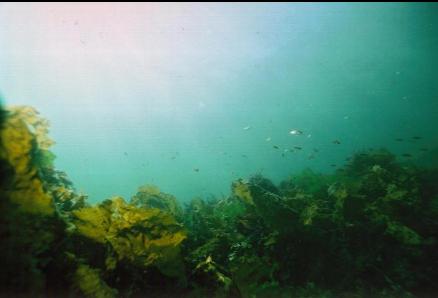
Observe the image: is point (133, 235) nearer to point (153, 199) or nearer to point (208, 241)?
point (208, 241)

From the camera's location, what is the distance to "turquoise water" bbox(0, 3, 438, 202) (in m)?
35.6

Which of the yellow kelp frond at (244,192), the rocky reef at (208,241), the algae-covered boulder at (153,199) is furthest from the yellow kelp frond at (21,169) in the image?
the algae-covered boulder at (153,199)

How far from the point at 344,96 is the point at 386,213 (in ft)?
329

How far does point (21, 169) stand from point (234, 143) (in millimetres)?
131035

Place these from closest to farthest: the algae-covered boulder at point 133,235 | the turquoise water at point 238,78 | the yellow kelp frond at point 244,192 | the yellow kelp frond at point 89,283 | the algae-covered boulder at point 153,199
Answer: the yellow kelp frond at point 89,283 → the algae-covered boulder at point 133,235 → the yellow kelp frond at point 244,192 → the algae-covered boulder at point 153,199 → the turquoise water at point 238,78

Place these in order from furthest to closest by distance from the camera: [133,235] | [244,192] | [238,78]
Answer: [238,78], [244,192], [133,235]

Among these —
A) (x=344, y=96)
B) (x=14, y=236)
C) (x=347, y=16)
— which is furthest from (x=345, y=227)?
(x=344, y=96)

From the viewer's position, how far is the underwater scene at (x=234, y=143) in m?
2.95

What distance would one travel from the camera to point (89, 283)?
2643 millimetres

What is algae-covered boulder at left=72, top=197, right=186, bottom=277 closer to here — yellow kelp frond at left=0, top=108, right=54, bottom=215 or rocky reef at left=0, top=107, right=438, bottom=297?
rocky reef at left=0, top=107, right=438, bottom=297

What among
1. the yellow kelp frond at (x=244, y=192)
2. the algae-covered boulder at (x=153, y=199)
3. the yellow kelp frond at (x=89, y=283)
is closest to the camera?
the yellow kelp frond at (x=89, y=283)

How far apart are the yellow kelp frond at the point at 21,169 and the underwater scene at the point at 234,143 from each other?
1 centimetres

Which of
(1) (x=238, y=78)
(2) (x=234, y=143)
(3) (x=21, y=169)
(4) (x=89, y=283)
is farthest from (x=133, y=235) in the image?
(2) (x=234, y=143)

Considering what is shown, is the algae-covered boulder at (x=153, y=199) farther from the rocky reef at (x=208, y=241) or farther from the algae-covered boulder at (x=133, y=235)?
the algae-covered boulder at (x=133, y=235)
